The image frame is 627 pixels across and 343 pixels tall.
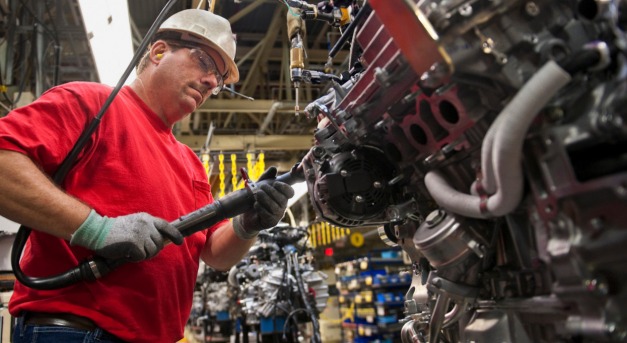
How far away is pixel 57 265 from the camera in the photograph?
1.50m

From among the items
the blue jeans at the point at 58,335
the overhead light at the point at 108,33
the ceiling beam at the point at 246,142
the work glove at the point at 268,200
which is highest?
the ceiling beam at the point at 246,142

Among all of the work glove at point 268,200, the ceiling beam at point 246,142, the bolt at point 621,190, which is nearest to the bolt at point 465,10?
the bolt at point 621,190

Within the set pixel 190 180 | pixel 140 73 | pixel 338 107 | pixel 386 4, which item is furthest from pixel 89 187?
pixel 386 4

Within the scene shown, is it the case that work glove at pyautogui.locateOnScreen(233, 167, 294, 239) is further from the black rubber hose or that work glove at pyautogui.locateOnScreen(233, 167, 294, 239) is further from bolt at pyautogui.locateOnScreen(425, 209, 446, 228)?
bolt at pyautogui.locateOnScreen(425, 209, 446, 228)

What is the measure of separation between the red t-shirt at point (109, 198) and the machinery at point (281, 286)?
3.57 meters

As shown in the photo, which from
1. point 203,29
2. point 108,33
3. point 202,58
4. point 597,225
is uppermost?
point 108,33

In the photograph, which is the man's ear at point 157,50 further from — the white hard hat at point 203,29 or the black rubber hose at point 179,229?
the black rubber hose at point 179,229

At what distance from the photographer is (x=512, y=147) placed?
0.78 metres

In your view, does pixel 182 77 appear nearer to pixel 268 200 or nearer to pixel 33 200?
pixel 268 200

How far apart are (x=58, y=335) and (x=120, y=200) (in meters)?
0.46

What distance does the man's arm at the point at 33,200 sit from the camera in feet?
4.39

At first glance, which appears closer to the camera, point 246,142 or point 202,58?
point 202,58

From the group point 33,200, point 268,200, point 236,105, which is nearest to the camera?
point 33,200

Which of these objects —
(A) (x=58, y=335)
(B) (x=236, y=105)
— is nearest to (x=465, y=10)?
(A) (x=58, y=335)
